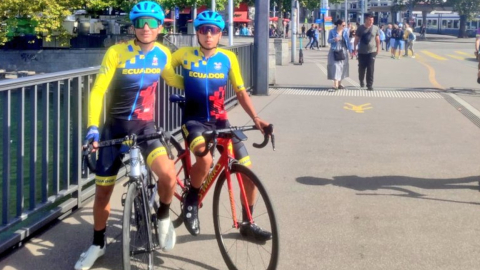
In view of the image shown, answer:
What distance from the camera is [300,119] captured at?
12.9m

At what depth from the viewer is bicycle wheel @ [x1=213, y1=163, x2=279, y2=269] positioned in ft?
15.8

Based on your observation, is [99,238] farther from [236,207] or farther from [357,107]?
[357,107]

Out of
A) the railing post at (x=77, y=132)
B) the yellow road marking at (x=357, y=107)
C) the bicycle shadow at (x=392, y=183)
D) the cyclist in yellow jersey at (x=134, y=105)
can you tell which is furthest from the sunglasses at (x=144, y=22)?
the yellow road marking at (x=357, y=107)

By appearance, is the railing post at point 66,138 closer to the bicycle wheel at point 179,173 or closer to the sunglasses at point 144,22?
the bicycle wheel at point 179,173

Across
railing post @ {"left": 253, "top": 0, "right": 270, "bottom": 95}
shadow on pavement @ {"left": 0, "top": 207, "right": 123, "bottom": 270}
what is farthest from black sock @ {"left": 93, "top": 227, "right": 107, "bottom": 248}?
railing post @ {"left": 253, "top": 0, "right": 270, "bottom": 95}

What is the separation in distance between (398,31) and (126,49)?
3155 cm

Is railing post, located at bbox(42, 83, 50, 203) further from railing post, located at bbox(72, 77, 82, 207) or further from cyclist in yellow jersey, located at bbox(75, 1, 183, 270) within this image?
cyclist in yellow jersey, located at bbox(75, 1, 183, 270)

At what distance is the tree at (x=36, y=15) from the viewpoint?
94.7ft

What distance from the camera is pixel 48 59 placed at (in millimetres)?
28547

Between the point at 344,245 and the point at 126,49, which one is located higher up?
the point at 126,49

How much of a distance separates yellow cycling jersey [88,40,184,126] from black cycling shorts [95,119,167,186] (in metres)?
0.05

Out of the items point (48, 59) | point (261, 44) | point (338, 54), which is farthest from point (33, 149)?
point (48, 59)

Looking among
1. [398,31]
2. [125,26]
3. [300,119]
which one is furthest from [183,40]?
[300,119]

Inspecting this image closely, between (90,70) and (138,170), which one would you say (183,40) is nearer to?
(90,70)
